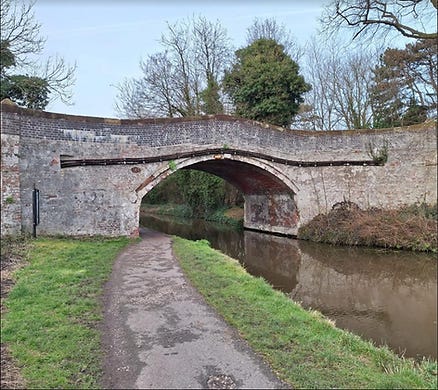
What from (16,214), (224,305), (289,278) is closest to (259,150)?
(289,278)

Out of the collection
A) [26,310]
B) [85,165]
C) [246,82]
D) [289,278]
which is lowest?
[289,278]

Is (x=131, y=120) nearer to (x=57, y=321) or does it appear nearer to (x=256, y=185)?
(x=256, y=185)

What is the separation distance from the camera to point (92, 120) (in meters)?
10.7

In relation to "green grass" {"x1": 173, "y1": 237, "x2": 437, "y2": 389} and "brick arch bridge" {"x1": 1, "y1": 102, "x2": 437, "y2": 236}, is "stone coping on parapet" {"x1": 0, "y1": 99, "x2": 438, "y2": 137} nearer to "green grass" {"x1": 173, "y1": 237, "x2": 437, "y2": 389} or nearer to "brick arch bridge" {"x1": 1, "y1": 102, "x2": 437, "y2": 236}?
"brick arch bridge" {"x1": 1, "y1": 102, "x2": 437, "y2": 236}

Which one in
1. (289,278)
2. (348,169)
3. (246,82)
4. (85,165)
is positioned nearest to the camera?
(289,278)

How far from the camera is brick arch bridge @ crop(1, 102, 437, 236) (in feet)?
32.3

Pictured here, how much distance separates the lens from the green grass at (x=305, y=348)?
315cm

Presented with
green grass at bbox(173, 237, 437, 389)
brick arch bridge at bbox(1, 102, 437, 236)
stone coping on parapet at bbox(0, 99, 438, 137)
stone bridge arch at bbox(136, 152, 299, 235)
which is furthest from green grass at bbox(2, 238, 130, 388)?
stone bridge arch at bbox(136, 152, 299, 235)

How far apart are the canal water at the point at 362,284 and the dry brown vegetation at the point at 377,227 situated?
307mm

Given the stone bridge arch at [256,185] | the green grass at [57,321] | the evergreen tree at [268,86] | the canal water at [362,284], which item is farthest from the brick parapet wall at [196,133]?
the evergreen tree at [268,86]

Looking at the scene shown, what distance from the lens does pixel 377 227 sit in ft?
36.5

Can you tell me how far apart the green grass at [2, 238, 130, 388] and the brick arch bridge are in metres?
3.15

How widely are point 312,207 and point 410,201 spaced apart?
3360 mm

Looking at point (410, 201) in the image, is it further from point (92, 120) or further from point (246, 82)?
point (92, 120)
